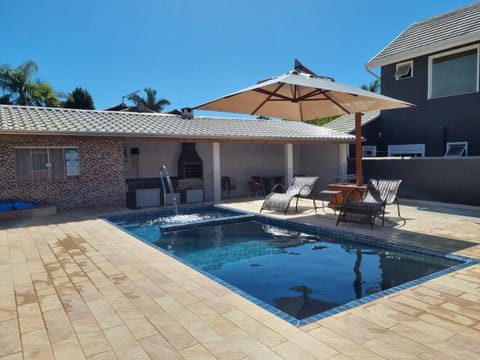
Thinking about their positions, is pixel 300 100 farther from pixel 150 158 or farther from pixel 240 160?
pixel 150 158

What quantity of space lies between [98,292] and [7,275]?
157cm

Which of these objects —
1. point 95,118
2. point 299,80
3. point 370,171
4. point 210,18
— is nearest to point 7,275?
point 299,80

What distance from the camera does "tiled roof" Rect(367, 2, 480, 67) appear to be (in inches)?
446

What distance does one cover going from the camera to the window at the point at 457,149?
11.7 metres

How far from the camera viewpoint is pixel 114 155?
1034 centimetres

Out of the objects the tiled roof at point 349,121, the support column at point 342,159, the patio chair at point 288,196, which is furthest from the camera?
the tiled roof at point 349,121

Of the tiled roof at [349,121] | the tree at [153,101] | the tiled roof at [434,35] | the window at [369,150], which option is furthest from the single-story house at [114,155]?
the tree at [153,101]

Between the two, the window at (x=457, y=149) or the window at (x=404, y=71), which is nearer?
the window at (x=457, y=149)

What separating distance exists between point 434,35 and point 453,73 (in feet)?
5.67

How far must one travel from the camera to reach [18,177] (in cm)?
908

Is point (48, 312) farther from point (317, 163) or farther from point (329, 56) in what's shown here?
point (329, 56)

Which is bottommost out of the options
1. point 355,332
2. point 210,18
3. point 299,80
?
point 355,332

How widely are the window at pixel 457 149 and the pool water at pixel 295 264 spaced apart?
8225mm

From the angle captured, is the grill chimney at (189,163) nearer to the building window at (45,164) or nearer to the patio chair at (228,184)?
the patio chair at (228,184)
